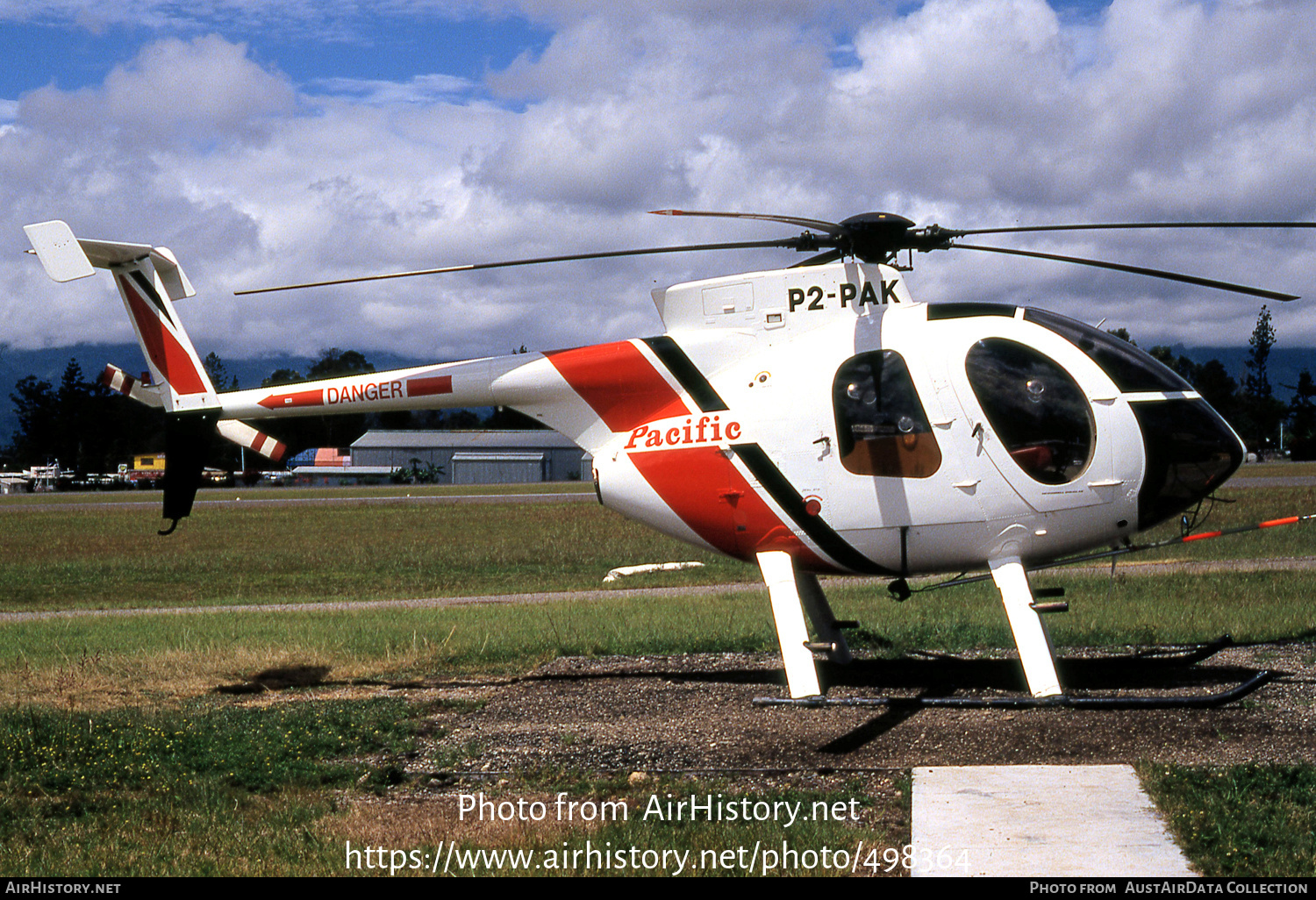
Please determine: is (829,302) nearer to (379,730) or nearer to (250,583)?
(379,730)

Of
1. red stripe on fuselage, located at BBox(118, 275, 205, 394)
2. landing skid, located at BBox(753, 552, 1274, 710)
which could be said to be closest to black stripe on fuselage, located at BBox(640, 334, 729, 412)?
landing skid, located at BBox(753, 552, 1274, 710)

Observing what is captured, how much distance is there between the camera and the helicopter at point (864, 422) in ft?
33.2

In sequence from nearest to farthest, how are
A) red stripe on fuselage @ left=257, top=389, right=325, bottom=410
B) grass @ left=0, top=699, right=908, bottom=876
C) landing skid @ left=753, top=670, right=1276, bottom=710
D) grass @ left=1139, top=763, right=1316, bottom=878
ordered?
grass @ left=1139, top=763, right=1316, bottom=878, grass @ left=0, top=699, right=908, bottom=876, landing skid @ left=753, top=670, right=1276, bottom=710, red stripe on fuselage @ left=257, top=389, right=325, bottom=410

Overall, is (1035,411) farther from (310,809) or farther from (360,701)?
(360,701)

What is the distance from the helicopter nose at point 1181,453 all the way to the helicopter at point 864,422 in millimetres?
17

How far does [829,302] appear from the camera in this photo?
1091cm

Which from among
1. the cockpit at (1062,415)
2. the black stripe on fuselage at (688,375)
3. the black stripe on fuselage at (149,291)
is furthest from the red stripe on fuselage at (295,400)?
the cockpit at (1062,415)

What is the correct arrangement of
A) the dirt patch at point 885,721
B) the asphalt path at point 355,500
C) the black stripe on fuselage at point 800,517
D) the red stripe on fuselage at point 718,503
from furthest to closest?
the asphalt path at point 355,500
the red stripe on fuselage at point 718,503
the black stripe on fuselage at point 800,517
the dirt patch at point 885,721

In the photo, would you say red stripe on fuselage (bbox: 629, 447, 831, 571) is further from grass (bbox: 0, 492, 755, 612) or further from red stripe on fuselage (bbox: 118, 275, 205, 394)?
grass (bbox: 0, 492, 755, 612)

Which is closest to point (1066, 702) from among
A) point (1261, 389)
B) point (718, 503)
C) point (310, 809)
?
point (718, 503)

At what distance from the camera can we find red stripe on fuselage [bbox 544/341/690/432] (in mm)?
11547

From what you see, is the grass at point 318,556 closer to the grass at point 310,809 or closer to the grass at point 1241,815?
the grass at point 310,809

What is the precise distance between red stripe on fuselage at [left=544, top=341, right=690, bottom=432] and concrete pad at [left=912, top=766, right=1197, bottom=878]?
464cm

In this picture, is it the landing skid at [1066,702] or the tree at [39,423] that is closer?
the landing skid at [1066,702]
